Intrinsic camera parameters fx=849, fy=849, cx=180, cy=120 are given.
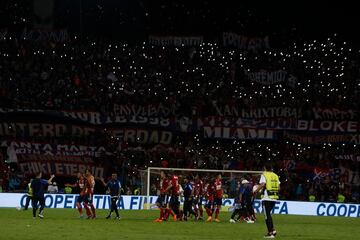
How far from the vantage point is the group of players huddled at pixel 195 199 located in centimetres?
3575

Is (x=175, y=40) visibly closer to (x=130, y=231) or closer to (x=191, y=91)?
(x=191, y=91)

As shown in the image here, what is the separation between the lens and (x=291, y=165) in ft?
169

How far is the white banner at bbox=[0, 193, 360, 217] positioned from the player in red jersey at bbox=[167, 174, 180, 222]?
8.63 meters

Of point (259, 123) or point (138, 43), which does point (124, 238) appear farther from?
point (138, 43)

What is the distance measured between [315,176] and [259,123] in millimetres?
5784

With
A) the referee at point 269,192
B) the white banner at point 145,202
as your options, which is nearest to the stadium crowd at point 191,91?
the white banner at point 145,202

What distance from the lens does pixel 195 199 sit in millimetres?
38344

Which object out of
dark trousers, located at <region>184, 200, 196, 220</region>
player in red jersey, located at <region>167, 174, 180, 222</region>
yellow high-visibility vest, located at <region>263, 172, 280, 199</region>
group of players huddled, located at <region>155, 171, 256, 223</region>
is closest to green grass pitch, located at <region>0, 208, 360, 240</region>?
yellow high-visibility vest, located at <region>263, 172, 280, 199</region>

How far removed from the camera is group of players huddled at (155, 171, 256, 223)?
35.8m

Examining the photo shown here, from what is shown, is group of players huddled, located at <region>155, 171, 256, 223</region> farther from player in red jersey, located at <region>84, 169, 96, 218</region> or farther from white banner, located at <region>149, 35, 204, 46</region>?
white banner, located at <region>149, 35, 204, 46</region>

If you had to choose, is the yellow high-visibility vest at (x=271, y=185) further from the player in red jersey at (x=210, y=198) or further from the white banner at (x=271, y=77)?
the white banner at (x=271, y=77)

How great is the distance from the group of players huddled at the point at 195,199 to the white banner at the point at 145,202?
6875 mm

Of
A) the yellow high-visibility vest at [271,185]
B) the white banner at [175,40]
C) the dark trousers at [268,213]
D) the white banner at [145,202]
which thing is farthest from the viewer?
the white banner at [175,40]

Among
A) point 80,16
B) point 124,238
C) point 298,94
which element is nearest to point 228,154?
point 298,94
